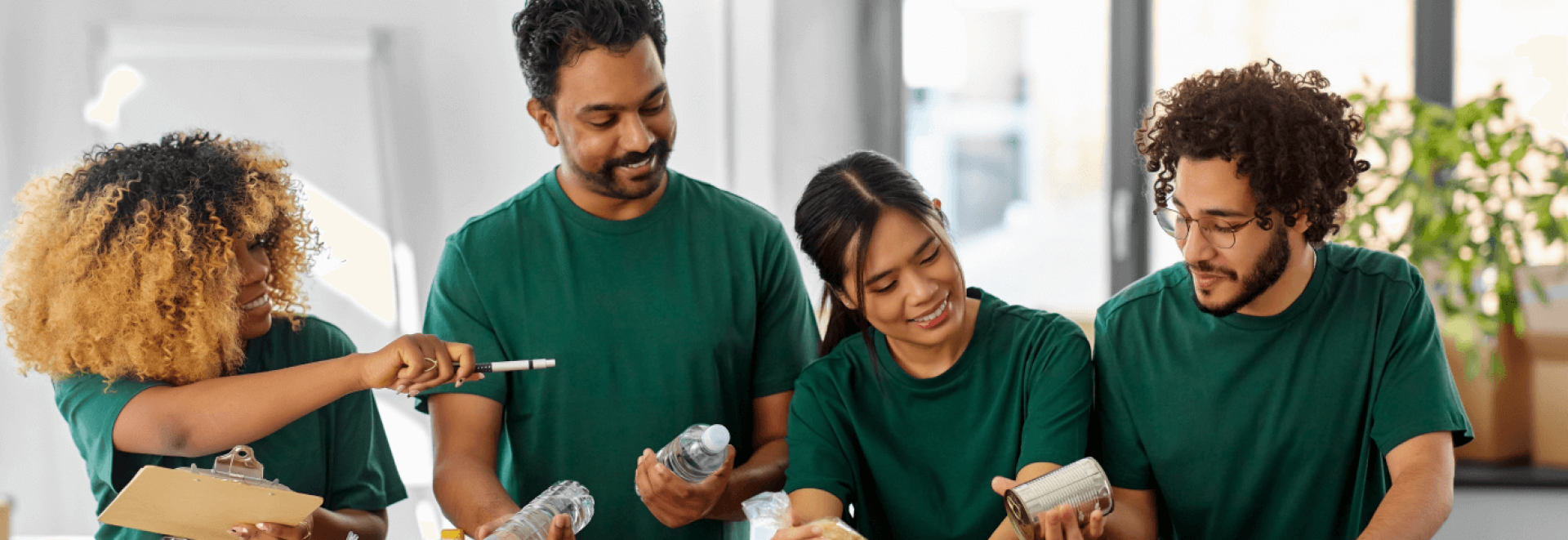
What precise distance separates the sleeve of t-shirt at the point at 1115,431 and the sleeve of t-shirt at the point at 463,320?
0.89 metres

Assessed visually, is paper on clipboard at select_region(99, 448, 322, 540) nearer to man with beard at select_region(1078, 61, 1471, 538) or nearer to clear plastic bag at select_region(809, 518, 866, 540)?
clear plastic bag at select_region(809, 518, 866, 540)

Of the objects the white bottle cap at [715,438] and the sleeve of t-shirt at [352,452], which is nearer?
the white bottle cap at [715,438]

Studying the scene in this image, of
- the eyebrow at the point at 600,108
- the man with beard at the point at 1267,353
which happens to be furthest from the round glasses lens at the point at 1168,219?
the eyebrow at the point at 600,108

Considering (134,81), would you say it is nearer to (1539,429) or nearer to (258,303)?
(258,303)

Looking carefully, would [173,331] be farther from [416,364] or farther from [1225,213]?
[1225,213]

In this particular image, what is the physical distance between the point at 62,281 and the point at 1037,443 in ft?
4.27

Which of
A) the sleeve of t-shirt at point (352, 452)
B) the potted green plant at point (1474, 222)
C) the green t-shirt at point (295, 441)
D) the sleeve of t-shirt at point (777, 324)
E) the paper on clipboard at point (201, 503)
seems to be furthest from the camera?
the potted green plant at point (1474, 222)

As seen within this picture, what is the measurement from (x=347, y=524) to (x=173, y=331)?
349 millimetres

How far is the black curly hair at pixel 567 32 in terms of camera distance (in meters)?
1.58

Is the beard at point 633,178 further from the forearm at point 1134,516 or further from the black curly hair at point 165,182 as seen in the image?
the forearm at point 1134,516

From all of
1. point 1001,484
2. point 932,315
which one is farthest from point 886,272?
point 1001,484

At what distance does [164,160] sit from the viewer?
150cm

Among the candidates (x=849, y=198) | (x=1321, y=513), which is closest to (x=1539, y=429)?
(x=1321, y=513)

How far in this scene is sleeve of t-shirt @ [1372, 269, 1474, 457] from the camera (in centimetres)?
143
